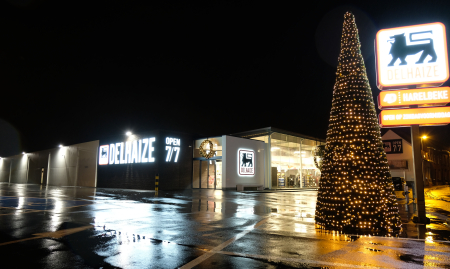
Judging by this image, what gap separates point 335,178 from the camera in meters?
7.33

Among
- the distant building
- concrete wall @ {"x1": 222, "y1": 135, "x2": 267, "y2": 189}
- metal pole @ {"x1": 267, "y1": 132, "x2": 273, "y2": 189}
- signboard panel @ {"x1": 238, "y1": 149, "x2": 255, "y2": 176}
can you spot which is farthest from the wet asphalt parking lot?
the distant building

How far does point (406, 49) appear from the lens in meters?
9.07

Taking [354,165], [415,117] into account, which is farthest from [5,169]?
[415,117]

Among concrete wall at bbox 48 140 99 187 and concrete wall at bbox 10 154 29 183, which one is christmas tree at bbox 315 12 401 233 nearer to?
concrete wall at bbox 48 140 99 187

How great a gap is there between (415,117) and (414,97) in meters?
0.64

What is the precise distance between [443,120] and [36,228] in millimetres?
11853

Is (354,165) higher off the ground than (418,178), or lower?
higher

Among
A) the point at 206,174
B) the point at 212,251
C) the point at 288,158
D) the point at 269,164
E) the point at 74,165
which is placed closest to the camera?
the point at 212,251

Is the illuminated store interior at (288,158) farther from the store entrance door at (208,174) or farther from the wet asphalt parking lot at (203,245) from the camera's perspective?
the wet asphalt parking lot at (203,245)

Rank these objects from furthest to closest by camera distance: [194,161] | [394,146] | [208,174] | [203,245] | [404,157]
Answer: [394,146]
[404,157]
[194,161]
[208,174]
[203,245]

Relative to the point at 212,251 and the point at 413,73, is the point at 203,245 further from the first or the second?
the point at 413,73

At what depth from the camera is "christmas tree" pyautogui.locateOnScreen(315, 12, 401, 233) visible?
6.90m

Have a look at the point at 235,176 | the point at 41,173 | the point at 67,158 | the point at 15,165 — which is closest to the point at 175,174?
the point at 235,176

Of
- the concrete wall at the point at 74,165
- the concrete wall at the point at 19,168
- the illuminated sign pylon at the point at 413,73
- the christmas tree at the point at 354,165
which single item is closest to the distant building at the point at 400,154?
the illuminated sign pylon at the point at 413,73
